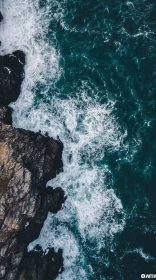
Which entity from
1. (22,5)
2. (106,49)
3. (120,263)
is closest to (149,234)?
(120,263)

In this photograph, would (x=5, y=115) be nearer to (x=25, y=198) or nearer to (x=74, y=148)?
(x=74, y=148)

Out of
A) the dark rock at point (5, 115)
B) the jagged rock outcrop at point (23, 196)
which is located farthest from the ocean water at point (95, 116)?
the jagged rock outcrop at point (23, 196)

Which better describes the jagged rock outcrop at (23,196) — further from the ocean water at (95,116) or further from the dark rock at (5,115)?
the dark rock at (5,115)

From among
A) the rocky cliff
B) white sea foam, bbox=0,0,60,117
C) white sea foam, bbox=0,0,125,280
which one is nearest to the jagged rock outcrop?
the rocky cliff

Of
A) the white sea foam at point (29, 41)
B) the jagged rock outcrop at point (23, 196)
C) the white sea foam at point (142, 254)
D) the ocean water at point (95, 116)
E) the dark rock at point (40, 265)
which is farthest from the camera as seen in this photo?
the white sea foam at point (29, 41)

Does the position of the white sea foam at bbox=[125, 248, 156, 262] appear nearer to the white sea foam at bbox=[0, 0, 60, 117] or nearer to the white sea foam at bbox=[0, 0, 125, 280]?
the white sea foam at bbox=[0, 0, 125, 280]

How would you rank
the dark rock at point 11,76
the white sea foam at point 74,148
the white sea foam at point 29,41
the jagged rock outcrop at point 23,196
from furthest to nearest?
1. the white sea foam at point 29,41
2. the dark rock at point 11,76
3. the white sea foam at point 74,148
4. the jagged rock outcrop at point 23,196

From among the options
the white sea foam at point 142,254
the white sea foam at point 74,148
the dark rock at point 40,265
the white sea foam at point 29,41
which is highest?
the white sea foam at point 29,41
